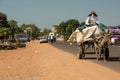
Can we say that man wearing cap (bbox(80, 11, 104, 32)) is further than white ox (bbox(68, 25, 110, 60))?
Yes

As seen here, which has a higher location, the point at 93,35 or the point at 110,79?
the point at 93,35

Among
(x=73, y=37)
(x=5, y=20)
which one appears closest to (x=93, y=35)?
(x=73, y=37)

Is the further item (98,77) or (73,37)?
(73,37)

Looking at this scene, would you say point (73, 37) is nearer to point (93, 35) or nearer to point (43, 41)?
point (93, 35)

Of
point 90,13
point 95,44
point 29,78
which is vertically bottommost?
point 29,78

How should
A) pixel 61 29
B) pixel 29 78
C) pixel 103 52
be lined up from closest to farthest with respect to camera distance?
pixel 29 78 → pixel 103 52 → pixel 61 29

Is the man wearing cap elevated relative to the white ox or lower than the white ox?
elevated

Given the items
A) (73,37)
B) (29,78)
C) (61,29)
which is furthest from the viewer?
(61,29)

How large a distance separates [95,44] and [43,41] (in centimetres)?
6712

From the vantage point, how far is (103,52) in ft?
64.8

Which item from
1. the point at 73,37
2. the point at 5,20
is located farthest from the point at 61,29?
the point at 73,37

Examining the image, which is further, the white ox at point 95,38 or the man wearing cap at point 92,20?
the man wearing cap at point 92,20

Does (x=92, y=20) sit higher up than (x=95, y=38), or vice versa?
(x=92, y=20)

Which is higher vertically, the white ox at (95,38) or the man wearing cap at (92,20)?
the man wearing cap at (92,20)
